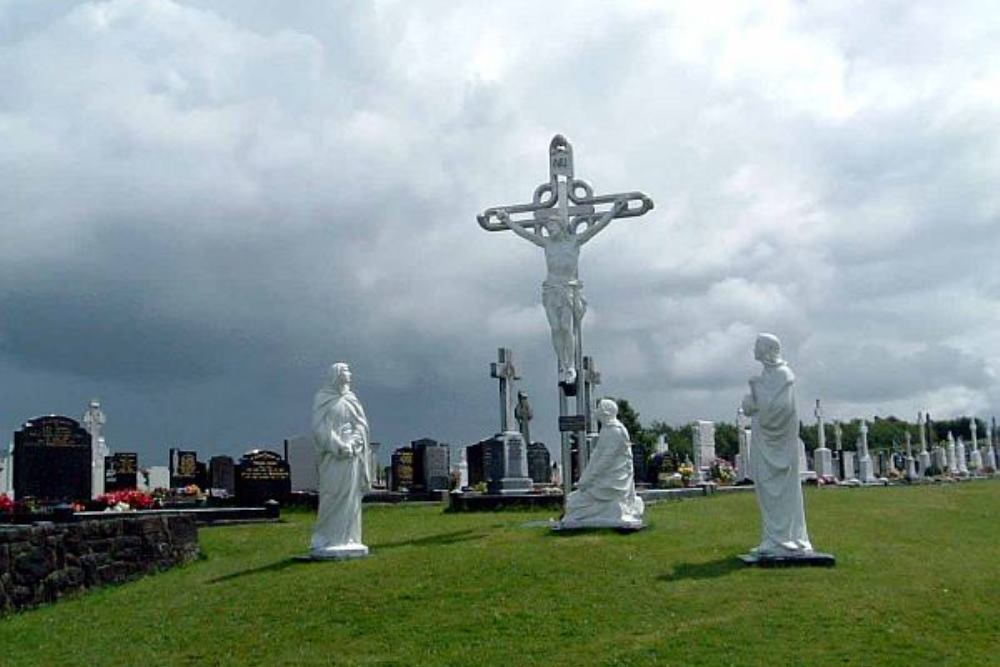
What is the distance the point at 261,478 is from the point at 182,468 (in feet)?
37.0

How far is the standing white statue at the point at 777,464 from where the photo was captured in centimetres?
1267

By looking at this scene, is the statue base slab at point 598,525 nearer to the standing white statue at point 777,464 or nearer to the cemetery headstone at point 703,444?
the standing white statue at point 777,464

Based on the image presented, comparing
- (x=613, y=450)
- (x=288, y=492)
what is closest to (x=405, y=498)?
(x=288, y=492)

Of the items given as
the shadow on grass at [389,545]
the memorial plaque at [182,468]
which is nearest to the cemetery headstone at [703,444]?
the memorial plaque at [182,468]

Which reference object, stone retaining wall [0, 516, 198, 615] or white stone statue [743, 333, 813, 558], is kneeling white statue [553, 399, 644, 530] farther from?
stone retaining wall [0, 516, 198, 615]

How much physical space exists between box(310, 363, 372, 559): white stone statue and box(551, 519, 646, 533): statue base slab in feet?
10.3

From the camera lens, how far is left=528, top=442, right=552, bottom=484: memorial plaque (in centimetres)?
3312

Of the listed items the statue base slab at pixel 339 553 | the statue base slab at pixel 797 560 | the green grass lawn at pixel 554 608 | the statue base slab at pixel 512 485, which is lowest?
the green grass lawn at pixel 554 608

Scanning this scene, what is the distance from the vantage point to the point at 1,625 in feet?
40.2

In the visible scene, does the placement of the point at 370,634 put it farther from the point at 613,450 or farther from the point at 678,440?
the point at 678,440

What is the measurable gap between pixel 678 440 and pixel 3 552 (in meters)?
78.2

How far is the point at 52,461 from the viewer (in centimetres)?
2350

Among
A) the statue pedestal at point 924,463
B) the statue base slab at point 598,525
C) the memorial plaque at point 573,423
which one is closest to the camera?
the statue base slab at point 598,525

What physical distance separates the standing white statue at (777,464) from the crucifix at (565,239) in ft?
21.8
